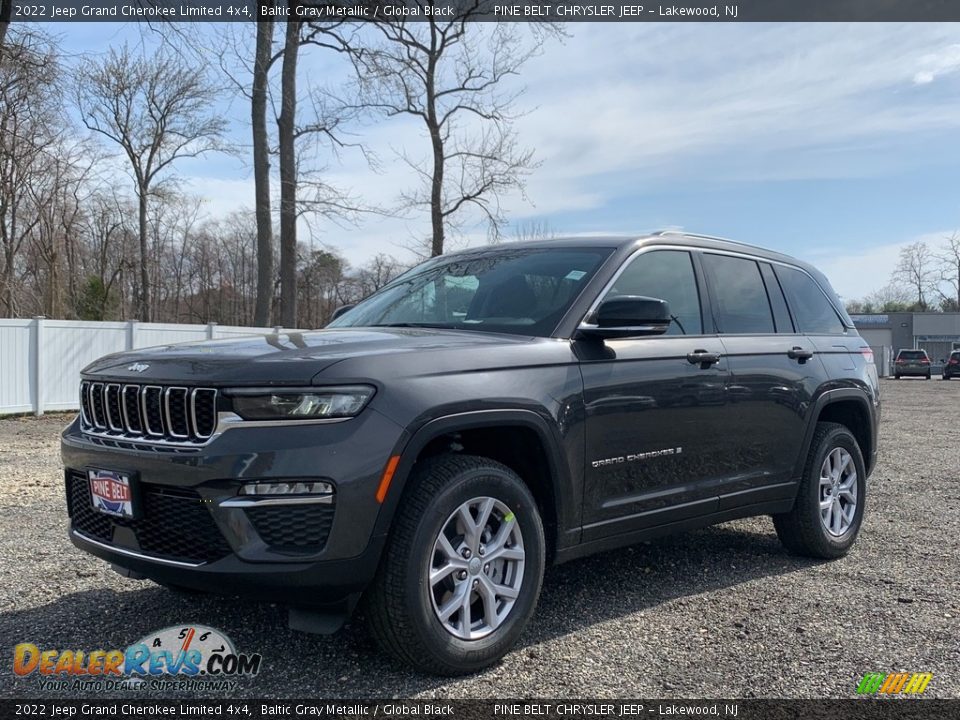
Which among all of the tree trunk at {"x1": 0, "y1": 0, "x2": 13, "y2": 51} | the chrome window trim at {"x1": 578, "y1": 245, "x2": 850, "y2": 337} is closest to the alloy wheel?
the chrome window trim at {"x1": 578, "y1": 245, "x2": 850, "y2": 337}

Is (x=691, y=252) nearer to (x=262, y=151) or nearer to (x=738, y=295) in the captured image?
(x=738, y=295)

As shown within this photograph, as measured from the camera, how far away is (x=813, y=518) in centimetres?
513

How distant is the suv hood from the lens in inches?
119

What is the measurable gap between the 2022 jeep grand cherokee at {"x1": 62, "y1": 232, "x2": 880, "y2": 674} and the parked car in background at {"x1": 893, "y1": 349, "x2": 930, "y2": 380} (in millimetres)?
42258

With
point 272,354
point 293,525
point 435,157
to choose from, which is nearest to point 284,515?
point 293,525

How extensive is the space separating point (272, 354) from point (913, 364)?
45.3m

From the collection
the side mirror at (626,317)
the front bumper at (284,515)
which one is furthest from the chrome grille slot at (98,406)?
the side mirror at (626,317)

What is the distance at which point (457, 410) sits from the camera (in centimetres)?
325

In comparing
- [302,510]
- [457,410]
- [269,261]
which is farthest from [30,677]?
[269,261]

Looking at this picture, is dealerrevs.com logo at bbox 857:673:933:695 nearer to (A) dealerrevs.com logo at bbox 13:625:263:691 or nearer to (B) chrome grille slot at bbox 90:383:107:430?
(A) dealerrevs.com logo at bbox 13:625:263:691

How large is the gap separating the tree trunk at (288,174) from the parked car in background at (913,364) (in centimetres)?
3381

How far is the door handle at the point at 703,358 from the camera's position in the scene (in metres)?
4.36

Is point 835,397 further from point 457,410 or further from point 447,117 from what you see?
point 447,117

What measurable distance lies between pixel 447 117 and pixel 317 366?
23.3m
